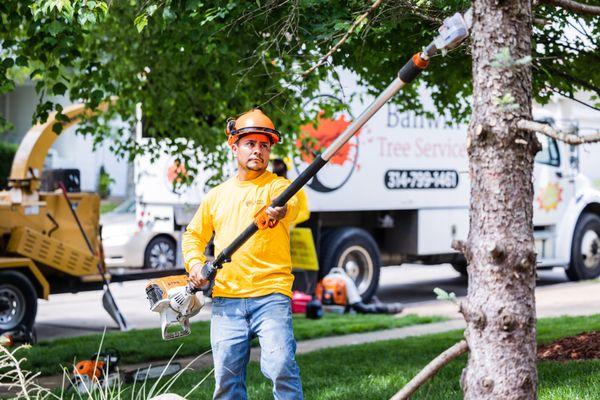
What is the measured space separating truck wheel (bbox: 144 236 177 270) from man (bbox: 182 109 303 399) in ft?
32.9

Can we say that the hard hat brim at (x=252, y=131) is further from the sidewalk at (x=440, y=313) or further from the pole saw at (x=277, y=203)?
the sidewalk at (x=440, y=313)

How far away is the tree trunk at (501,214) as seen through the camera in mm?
3334

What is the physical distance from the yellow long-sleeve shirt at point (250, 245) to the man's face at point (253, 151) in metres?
0.11

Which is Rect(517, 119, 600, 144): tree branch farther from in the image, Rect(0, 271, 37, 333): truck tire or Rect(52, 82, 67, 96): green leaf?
Rect(0, 271, 37, 333): truck tire

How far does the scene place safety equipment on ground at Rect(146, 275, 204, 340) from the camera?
197 inches

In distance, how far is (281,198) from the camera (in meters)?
4.56

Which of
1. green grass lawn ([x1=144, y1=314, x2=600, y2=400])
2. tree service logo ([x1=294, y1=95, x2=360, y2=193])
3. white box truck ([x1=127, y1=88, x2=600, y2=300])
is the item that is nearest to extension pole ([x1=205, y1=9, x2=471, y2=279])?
green grass lawn ([x1=144, y1=314, x2=600, y2=400])

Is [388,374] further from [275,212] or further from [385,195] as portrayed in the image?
[385,195]

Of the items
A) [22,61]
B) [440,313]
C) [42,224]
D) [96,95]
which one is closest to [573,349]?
[96,95]

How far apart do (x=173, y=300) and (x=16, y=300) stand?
20.0 ft

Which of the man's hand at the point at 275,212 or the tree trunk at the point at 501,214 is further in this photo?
the man's hand at the point at 275,212

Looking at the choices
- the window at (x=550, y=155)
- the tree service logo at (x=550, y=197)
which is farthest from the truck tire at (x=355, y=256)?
the window at (x=550, y=155)

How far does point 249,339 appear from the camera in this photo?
500cm

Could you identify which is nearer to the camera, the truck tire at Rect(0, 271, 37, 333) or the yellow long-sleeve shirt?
the yellow long-sleeve shirt
